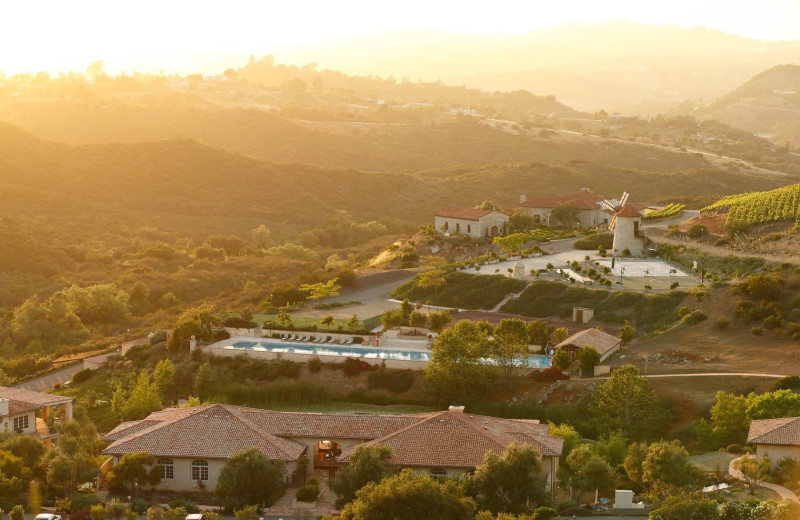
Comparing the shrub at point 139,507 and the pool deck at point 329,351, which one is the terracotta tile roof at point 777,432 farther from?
the shrub at point 139,507

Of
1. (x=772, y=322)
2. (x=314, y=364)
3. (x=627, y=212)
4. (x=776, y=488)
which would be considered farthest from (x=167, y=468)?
(x=627, y=212)

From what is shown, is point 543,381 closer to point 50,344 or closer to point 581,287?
point 581,287

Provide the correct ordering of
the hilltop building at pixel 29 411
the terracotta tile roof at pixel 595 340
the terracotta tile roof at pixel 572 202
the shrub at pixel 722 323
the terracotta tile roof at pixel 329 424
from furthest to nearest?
the terracotta tile roof at pixel 572 202, the shrub at pixel 722 323, the terracotta tile roof at pixel 595 340, the hilltop building at pixel 29 411, the terracotta tile roof at pixel 329 424

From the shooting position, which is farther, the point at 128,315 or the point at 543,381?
the point at 128,315

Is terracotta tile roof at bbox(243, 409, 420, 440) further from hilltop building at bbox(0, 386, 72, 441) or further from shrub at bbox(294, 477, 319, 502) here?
hilltop building at bbox(0, 386, 72, 441)

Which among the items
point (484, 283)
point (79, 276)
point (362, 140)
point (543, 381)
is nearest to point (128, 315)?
point (79, 276)

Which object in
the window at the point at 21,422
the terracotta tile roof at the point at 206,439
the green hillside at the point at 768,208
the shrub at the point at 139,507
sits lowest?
the window at the point at 21,422

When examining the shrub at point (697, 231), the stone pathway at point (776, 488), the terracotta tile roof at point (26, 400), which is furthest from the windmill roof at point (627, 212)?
the terracotta tile roof at point (26, 400)
